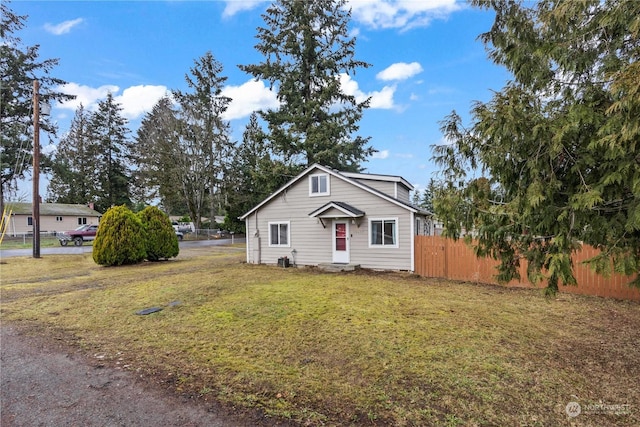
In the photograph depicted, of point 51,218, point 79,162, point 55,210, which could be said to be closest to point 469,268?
point 55,210

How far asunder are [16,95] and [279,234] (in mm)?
32189

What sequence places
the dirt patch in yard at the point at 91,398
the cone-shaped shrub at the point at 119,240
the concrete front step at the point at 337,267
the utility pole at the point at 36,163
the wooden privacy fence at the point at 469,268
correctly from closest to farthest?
the dirt patch in yard at the point at 91,398, the wooden privacy fence at the point at 469,268, the concrete front step at the point at 337,267, the cone-shaped shrub at the point at 119,240, the utility pole at the point at 36,163

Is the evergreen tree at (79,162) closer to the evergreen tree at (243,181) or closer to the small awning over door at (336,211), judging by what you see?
the evergreen tree at (243,181)

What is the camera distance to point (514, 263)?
11.4 ft

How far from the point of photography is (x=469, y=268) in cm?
1009

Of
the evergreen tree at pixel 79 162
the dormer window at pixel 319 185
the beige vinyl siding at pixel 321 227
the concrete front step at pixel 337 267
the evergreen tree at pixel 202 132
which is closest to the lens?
the beige vinyl siding at pixel 321 227

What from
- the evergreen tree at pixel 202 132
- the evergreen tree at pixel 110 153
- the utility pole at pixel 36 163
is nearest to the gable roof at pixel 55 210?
the evergreen tree at pixel 110 153

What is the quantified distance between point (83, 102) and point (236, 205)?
24581 millimetres

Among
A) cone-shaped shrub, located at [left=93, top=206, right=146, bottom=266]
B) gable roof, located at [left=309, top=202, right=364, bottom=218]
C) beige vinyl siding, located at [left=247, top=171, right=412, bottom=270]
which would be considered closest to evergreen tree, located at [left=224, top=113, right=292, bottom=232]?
beige vinyl siding, located at [left=247, top=171, right=412, bottom=270]

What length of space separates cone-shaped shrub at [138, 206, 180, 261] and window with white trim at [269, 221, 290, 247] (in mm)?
5099

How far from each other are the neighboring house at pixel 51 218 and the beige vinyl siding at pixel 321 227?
31.4 meters

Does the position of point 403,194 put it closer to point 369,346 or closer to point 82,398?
point 369,346

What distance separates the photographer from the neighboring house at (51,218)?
1317 inches

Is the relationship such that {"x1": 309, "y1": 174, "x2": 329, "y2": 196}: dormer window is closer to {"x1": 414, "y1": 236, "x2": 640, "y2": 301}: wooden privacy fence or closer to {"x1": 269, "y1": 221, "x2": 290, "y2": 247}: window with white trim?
{"x1": 269, "y1": 221, "x2": 290, "y2": 247}: window with white trim
